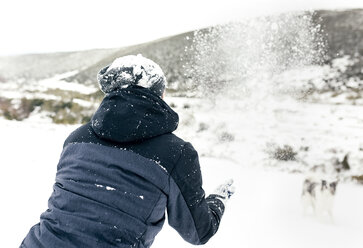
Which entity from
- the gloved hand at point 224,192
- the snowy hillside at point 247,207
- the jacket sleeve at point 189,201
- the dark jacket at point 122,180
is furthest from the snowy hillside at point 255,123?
the dark jacket at point 122,180

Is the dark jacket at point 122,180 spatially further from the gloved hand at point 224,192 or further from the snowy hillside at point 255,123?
the snowy hillside at point 255,123

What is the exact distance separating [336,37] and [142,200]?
21.7 ft

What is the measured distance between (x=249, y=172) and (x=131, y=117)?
4112 millimetres

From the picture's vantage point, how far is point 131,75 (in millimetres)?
1303

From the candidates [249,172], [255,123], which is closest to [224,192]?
[249,172]

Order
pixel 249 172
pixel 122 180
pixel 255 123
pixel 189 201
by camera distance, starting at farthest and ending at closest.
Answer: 1. pixel 255 123
2. pixel 249 172
3. pixel 189 201
4. pixel 122 180

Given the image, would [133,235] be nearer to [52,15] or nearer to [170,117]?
[170,117]

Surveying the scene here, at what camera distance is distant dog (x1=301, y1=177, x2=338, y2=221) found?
138 inches

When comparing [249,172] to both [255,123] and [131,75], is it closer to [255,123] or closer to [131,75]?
[255,123]

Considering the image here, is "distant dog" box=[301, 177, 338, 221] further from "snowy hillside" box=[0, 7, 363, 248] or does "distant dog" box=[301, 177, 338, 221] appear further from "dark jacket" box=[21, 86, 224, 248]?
"dark jacket" box=[21, 86, 224, 248]

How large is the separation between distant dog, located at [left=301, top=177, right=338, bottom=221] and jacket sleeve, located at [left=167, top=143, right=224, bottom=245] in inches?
96.4

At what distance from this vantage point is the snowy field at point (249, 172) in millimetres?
3209

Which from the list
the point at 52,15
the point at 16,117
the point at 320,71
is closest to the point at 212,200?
the point at 320,71

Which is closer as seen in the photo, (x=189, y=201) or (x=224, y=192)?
(x=189, y=201)
